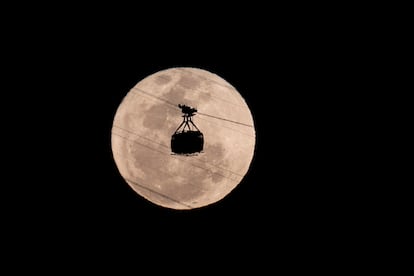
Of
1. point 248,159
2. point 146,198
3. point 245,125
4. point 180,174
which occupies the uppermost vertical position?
point 245,125

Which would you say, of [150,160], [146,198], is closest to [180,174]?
[150,160]

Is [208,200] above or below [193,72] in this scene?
below

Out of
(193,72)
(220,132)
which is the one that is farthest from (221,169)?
(193,72)

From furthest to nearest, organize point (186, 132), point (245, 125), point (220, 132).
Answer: point (245, 125)
point (220, 132)
point (186, 132)

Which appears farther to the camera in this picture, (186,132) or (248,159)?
(248,159)

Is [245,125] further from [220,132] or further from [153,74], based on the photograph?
[153,74]

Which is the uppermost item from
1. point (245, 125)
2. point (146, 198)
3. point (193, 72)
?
point (193, 72)

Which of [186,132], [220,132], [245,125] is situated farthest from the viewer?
[245,125]

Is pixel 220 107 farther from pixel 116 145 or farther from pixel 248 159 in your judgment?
pixel 116 145

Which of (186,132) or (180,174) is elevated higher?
(186,132)
